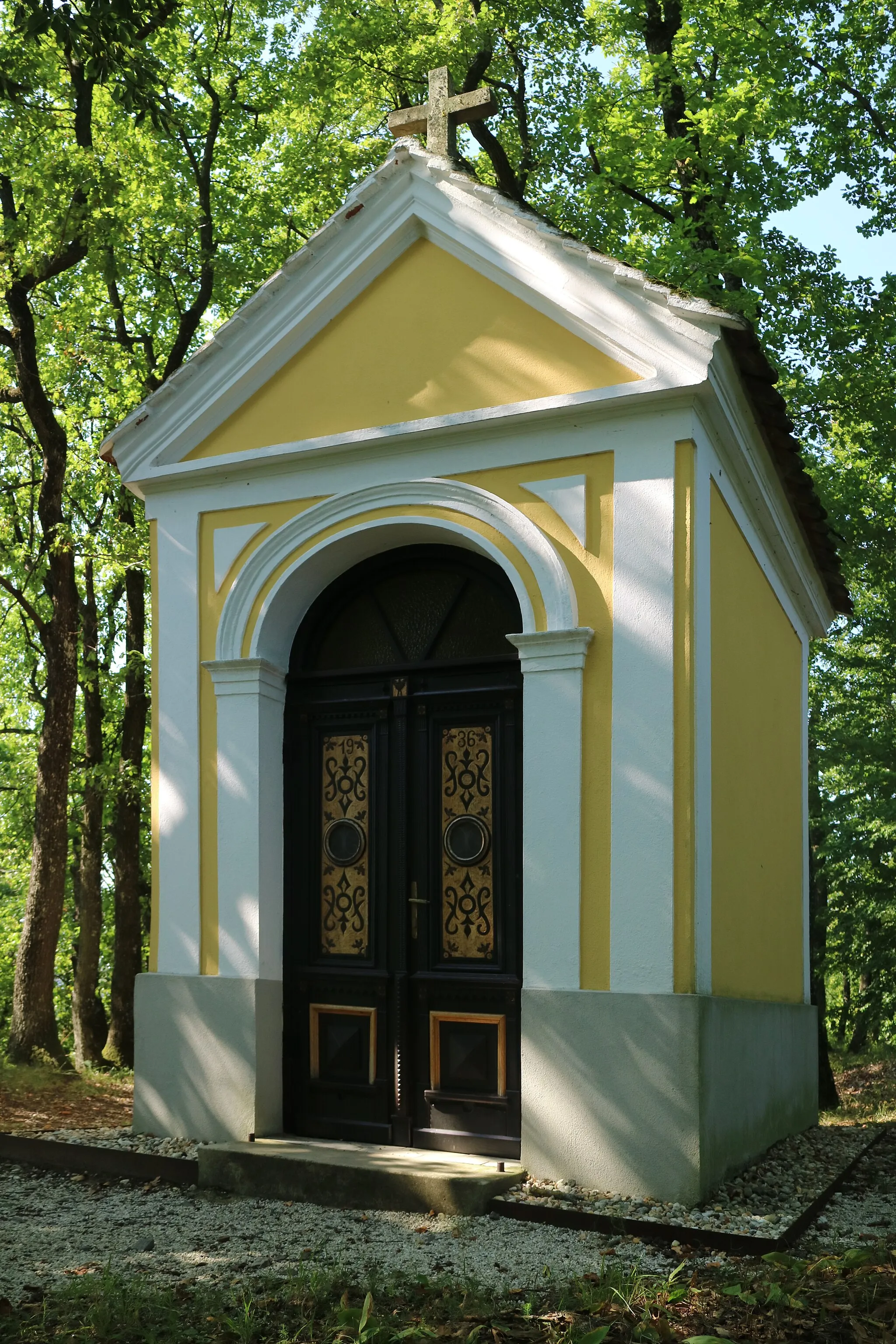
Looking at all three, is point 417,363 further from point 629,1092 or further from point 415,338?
point 629,1092

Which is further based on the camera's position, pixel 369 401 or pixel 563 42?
pixel 563 42

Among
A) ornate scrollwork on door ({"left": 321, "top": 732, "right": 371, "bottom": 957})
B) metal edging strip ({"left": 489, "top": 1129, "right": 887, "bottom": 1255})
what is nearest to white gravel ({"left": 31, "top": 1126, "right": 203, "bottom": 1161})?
ornate scrollwork on door ({"left": 321, "top": 732, "right": 371, "bottom": 957})

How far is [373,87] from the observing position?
15531 millimetres

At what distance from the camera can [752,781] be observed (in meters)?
7.94

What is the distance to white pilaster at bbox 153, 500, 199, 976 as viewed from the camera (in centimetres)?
748

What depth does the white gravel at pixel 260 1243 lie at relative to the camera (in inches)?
197

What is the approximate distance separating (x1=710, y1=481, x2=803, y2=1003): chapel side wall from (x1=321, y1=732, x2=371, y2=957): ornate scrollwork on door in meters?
2.03

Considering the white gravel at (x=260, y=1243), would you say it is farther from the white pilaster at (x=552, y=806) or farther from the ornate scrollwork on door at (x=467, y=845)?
the ornate scrollwork on door at (x=467, y=845)

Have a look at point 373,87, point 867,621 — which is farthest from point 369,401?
point 867,621

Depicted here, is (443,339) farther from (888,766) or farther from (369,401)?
(888,766)

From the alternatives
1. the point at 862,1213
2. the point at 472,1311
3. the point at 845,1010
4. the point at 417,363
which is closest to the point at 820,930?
the point at 862,1213

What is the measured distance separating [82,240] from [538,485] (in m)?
6.80

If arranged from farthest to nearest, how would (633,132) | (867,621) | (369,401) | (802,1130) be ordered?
(867,621) < (633,132) < (802,1130) < (369,401)

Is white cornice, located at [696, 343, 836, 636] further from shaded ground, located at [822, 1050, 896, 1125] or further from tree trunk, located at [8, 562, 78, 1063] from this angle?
tree trunk, located at [8, 562, 78, 1063]
